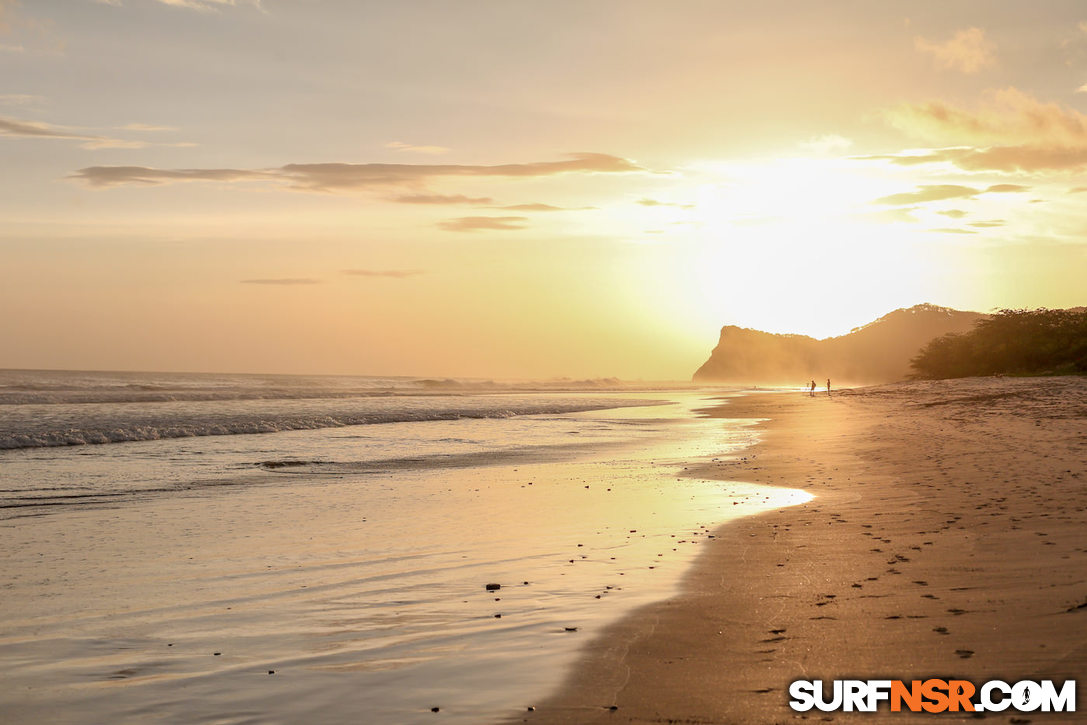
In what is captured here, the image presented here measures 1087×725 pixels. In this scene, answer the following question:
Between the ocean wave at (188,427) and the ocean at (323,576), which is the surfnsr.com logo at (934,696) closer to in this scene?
the ocean at (323,576)

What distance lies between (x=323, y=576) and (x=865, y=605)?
5.74 m

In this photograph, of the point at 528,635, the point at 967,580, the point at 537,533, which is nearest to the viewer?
the point at 528,635

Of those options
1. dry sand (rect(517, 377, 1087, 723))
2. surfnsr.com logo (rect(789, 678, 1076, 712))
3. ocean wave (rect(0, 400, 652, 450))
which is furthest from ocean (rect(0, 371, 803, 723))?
ocean wave (rect(0, 400, 652, 450))

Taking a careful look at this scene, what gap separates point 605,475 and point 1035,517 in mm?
9447

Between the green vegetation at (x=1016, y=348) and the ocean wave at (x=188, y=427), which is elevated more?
the green vegetation at (x=1016, y=348)

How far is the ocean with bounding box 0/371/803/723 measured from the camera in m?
5.53

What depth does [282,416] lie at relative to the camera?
38.8 m

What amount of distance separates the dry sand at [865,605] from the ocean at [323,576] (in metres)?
0.61

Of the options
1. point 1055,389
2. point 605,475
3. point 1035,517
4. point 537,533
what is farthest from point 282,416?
point 1055,389

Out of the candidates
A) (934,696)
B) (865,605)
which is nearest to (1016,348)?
(865,605)

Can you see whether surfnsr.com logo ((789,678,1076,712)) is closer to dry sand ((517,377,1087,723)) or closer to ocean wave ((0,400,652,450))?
dry sand ((517,377,1087,723))

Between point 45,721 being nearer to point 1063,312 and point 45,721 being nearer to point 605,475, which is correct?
point 605,475

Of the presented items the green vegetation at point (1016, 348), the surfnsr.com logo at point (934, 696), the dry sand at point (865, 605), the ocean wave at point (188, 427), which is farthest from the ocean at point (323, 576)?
the green vegetation at point (1016, 348)

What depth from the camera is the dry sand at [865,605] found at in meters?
5.27
